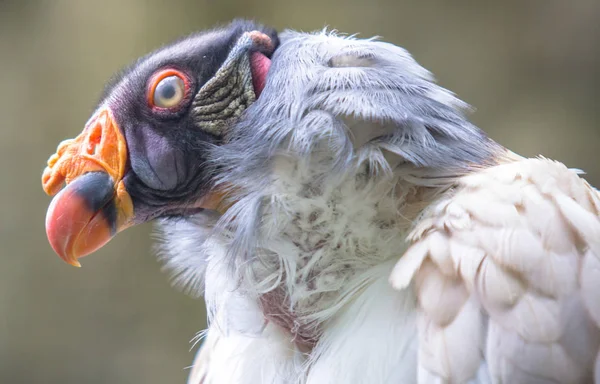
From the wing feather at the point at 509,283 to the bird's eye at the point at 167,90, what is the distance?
1.83 ft

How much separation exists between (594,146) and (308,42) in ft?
8.42

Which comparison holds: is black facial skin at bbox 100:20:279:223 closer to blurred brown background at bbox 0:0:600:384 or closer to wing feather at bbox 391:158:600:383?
wing feather at bbox 391:158:600:383

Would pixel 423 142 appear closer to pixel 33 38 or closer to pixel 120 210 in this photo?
pixel 120 210

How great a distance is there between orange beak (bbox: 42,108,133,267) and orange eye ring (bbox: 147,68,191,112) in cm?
10

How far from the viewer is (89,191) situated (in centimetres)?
119

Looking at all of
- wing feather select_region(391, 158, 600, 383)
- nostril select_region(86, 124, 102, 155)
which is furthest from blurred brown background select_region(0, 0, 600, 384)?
wing feather select_region(391, 158, 600, 383)

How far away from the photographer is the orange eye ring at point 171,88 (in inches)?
50.0

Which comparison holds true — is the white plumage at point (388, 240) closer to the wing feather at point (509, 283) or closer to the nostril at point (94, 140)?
the wing feather at point (509, 283)

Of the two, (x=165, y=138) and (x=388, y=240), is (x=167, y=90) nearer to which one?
(x=165, y=138)

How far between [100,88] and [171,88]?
2.33m

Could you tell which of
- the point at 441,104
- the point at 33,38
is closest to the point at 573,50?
the point at 441,104

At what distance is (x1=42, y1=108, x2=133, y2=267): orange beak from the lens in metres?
1.17

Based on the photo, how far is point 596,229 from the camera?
1.05 m

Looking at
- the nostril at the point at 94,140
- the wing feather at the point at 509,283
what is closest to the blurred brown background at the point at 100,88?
the nostril at the point at 94,140
